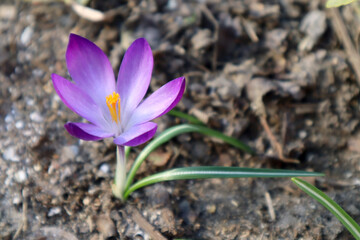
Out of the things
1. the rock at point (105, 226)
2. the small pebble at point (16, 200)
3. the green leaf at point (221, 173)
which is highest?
the green leaf at point (221, 173)

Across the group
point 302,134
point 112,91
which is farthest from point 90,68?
point 302,134

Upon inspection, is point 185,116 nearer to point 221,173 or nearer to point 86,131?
point 221,173

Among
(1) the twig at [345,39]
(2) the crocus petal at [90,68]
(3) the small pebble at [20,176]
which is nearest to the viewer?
(2) the crocus petal at [90,68]

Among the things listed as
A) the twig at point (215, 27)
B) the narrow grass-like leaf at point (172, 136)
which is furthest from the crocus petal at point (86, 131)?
the twig at point (215, 27)

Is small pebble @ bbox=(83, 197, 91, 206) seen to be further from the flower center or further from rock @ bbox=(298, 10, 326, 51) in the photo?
rock @ bbox=(298, 10, 326, 51)

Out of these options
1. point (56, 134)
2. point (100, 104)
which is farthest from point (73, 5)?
point (100, 104)

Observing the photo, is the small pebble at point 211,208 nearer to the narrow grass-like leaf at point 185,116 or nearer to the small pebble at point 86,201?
the narrow grass-like leaf at point 185,116

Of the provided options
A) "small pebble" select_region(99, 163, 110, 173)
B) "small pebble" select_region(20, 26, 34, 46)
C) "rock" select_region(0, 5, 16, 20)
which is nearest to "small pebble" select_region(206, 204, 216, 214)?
"small pebble" select_region(99, 163, 110, 173)

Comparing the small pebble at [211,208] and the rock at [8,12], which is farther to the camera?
the rock at [8,12]
